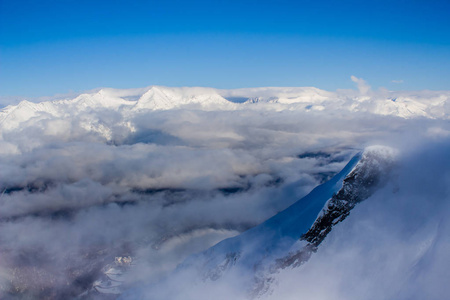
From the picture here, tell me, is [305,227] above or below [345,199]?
below

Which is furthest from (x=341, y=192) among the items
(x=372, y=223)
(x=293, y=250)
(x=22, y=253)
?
(x=22, y=253)

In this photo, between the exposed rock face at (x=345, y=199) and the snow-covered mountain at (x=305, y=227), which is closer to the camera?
the exposed rock face at (x=345, y=199)

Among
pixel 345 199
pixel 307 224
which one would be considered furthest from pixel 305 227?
pixel 345 199

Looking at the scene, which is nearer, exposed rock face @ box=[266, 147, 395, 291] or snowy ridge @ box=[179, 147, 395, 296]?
exposed rock face @ box=[266, 147, 395, 291]

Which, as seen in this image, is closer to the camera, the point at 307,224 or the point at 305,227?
the point at 305,227

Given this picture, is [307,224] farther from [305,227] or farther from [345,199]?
[345,199]

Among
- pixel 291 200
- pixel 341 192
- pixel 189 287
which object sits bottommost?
pixel 291 200

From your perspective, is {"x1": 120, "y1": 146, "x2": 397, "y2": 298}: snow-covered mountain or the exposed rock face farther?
{"x1": 120, "y1": 146, "x2": 397, "y2": 298}: snow-covered mountain

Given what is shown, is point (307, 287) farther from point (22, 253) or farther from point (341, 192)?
point (22, 253)
